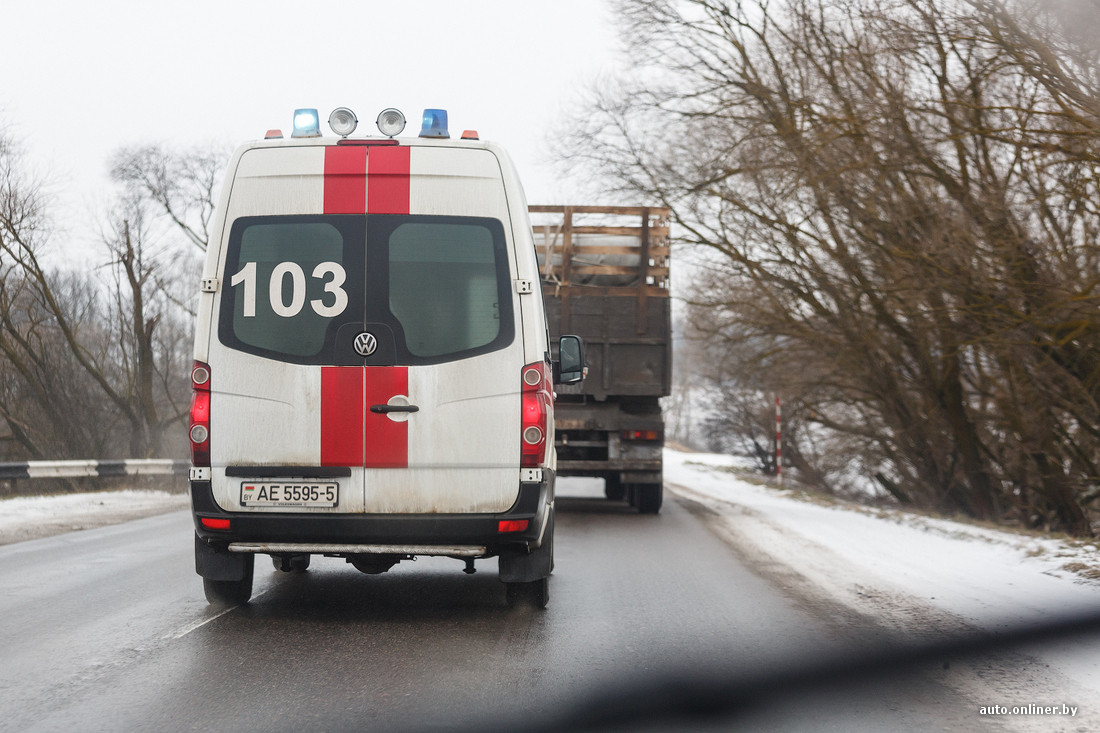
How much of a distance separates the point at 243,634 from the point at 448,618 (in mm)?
1166

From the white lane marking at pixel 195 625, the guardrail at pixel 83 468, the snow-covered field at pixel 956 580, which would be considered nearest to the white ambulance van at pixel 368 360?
the white lane marking at pixel 195 625

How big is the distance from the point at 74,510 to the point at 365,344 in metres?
11.0

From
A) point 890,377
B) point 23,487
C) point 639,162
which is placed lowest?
point 23,487

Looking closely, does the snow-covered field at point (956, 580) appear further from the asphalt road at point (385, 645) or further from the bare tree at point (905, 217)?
the bare tree at point (905, 217)

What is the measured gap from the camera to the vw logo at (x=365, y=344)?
576cm

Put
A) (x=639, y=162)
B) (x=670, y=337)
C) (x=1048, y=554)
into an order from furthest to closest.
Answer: (x=639, y=162)
(x=670, y=337)
(x=1048, y=554)

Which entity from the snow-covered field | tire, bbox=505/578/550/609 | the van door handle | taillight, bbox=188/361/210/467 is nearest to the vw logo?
the van door handle

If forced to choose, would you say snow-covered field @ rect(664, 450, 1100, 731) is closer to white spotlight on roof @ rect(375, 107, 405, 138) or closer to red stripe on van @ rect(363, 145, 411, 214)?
red stripe on van @ rect(363, 145, 411, 214)

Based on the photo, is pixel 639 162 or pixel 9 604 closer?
pixel 9 604

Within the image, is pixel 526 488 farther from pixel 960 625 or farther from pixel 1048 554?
pixel 1048 554

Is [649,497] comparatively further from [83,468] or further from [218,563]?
[83,468]

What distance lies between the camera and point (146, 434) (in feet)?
92.2

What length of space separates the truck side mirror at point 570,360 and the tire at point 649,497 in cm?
649

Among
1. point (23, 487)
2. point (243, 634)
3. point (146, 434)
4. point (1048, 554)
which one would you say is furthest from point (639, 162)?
point (146, 434)
